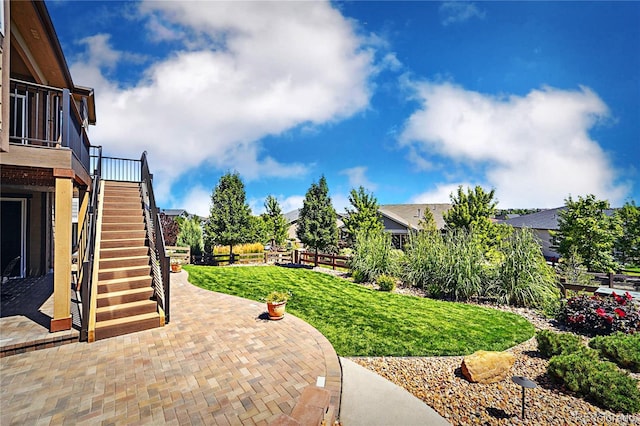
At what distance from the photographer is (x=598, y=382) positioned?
13.1 ft

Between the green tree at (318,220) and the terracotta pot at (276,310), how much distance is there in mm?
11786

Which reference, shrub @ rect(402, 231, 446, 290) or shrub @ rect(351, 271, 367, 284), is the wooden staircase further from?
shrub @ rect(402, 231, 446, 290)

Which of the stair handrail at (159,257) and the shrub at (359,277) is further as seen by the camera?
the shrub at (359,277)

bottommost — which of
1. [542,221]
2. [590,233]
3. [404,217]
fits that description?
[590,233]

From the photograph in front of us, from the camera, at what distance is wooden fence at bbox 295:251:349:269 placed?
53.0 ft

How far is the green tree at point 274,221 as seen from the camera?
29.6 meters

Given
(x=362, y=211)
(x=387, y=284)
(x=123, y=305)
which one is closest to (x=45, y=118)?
(x=123, y=305)

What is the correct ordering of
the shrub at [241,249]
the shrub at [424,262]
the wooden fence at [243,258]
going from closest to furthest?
the shrub at [424,262] < the wooden fence at [243,258] < the shrub at [241,249]

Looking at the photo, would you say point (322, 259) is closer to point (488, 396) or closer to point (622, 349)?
point (622, 349)

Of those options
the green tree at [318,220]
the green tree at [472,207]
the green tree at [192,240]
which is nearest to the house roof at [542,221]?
the green tree at [472,207]

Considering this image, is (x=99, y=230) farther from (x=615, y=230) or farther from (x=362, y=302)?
(x=615, y=230)

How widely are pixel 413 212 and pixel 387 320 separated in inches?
1161

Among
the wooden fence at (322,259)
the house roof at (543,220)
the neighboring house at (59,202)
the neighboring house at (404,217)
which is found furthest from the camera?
the house roof at (543,220)

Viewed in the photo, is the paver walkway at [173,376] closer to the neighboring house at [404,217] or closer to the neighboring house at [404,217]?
the neighboring house at [404,217]
